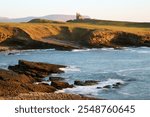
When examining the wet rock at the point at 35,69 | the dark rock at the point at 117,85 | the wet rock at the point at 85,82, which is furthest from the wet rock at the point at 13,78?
the dark rock at the point at 117,85

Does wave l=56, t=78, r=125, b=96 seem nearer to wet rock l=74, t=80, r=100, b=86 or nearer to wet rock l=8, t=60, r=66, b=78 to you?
wet rock l=74, t=80, r=100, b=86

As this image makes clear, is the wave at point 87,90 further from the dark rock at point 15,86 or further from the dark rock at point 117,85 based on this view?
the dark rock at point 15,86

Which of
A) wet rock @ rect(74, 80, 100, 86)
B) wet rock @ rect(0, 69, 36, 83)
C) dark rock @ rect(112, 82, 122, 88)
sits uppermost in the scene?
wet rock @ rect(0, 69, 36, 83)

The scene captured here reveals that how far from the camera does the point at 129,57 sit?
69.0m

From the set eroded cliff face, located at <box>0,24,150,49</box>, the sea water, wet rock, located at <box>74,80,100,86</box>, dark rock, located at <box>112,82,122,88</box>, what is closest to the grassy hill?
eroded cliff face, located at <box>0,24,150,49</box>

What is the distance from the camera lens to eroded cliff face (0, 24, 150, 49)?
87.1m

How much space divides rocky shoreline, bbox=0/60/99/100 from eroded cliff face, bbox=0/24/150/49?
118 feet

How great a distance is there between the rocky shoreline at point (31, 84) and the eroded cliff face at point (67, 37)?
35966 millimetres

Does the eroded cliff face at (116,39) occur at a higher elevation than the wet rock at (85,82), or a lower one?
lower

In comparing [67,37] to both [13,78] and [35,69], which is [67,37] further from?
[13,78]

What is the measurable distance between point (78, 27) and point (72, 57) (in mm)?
34527

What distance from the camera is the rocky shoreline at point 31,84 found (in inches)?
1094

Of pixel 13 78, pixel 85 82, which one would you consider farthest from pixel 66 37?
pixel 13 78

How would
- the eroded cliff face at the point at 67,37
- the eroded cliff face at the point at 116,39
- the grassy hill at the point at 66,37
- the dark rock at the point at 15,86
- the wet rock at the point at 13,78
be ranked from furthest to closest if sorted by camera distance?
the eroded cliff face at the point at 116,39 < the grassy hill at the point at 66,37 < the eroded cliff face at the point at 67,37 < the wet rock at the point at 13,78 < the dark rock at the point at 15,86
